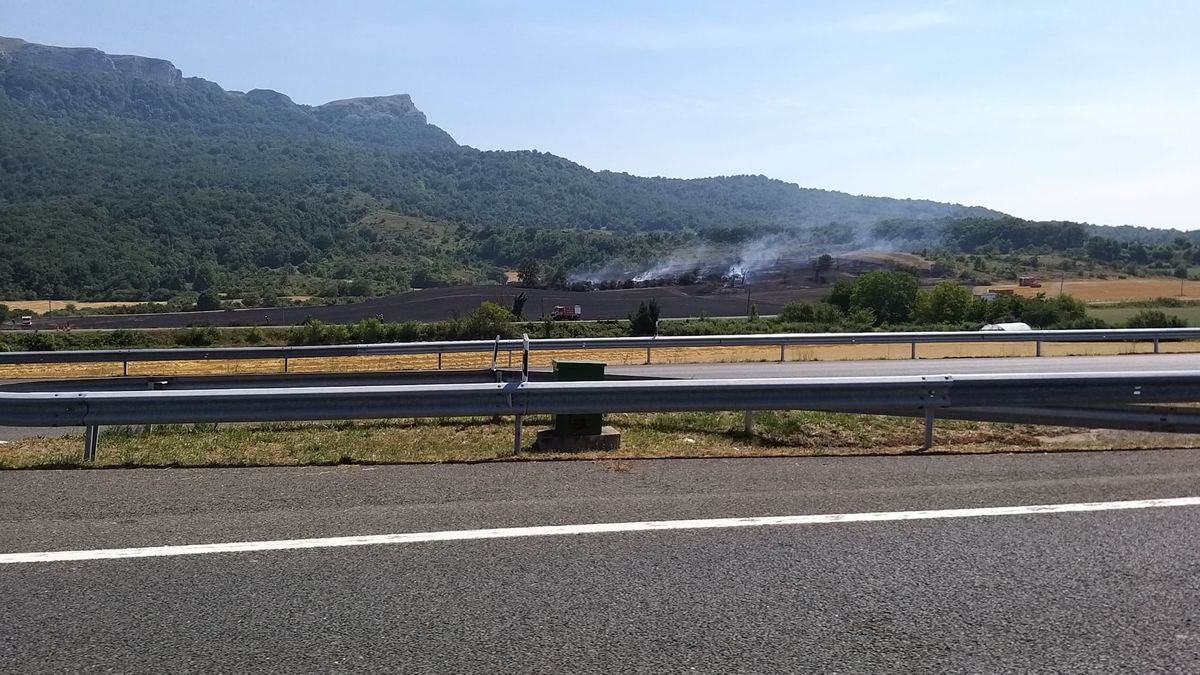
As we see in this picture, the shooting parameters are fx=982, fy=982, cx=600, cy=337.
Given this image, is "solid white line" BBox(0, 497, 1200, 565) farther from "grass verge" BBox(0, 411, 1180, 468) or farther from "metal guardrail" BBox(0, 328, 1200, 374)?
"metal guardrail" BBox(0, 328, 1200, 374)

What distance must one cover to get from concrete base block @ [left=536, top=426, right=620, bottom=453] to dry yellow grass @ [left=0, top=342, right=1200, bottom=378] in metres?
12.7

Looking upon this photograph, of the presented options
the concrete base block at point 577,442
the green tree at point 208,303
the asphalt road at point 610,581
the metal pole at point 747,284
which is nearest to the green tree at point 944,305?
the metal pole at point 747,284

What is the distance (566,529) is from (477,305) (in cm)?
4946

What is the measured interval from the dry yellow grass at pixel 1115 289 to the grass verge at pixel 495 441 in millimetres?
43673

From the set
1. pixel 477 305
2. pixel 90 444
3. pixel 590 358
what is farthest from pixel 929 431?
pixel 477 305

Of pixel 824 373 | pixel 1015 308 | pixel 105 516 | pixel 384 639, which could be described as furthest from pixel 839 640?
pixel 1015 308

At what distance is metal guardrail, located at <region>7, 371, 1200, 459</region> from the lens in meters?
8.02

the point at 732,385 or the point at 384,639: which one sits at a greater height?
the point at 732,385

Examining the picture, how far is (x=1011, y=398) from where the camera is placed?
8531mm

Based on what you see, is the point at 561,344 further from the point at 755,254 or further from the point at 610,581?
the point at 755,254

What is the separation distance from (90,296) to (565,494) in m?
117

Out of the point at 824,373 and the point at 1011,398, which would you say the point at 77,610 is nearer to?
the point at 1011,398

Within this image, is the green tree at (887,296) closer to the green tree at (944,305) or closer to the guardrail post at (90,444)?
the green tree at (944,305)

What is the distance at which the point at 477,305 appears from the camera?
54.5 m
